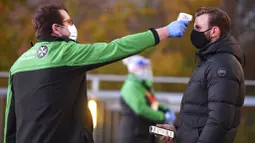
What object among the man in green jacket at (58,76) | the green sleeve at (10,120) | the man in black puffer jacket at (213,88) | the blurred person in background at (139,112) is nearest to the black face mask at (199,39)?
the man in black puffer jacket at (213,88)

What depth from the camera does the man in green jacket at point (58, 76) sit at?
141 inches

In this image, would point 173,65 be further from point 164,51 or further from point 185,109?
point 185,109

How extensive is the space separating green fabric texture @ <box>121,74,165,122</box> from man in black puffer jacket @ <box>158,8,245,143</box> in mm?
2525

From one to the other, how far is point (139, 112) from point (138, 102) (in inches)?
4.7

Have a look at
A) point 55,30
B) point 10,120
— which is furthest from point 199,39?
point 10,120

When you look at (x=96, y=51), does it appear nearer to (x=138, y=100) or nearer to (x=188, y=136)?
(x=188, y=136)

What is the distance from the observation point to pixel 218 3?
21.1 ft

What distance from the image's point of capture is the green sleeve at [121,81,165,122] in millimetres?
6520

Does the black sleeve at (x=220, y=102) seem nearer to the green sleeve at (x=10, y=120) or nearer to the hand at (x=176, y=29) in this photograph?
the hand at (x=176, y=29)

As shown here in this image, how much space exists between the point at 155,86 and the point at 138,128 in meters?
1.85

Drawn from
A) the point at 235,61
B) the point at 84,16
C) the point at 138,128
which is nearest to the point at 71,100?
the point at 235,61

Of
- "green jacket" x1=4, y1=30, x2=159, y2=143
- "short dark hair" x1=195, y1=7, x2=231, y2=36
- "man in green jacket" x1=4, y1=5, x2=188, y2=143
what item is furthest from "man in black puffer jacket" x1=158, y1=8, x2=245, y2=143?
"green jacket" x1=4, y1=30, x2=159, y2=143

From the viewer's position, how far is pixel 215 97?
11.6ft

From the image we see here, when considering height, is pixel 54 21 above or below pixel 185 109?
above
